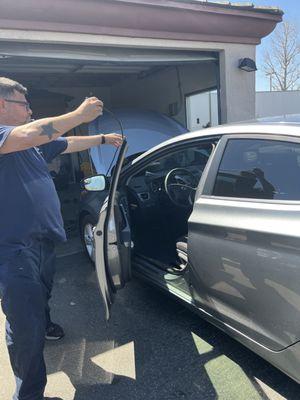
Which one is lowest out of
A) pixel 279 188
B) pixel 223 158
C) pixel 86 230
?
pixel 86 230

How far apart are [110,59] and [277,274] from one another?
4.32m

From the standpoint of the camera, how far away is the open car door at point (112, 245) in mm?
2529

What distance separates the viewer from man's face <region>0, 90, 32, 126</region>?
7.02ft

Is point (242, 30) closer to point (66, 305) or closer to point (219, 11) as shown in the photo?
point (219, 11)

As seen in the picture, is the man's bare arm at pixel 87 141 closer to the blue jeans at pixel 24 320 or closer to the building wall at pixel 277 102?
the blue jeans at pixel 24 320

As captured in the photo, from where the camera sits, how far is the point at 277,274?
1865mm

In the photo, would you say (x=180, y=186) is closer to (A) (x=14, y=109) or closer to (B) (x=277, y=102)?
(A) (x=14, y=109)

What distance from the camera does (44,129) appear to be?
1891mm

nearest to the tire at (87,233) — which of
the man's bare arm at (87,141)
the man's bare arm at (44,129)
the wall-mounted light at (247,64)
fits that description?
the man's bare arm at (87,141)

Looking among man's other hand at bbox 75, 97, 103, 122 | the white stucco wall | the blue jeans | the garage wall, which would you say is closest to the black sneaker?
the blue jeans

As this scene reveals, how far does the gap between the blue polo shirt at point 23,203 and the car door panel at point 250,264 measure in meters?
0.95

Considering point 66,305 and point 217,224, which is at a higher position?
point 217,224

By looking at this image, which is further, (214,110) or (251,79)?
(214,110)

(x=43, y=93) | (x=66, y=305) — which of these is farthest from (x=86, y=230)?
(x=43, y=93)
